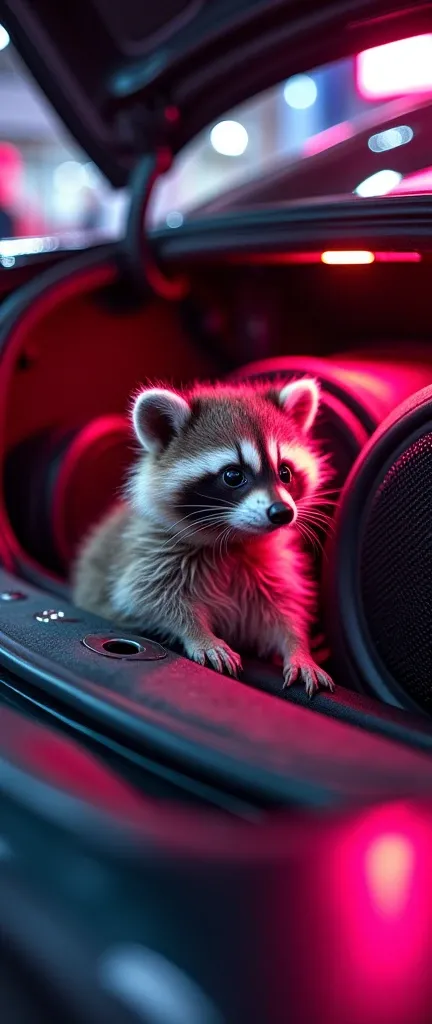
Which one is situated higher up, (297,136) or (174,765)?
(297,136)

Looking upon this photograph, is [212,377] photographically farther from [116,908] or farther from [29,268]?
[116,908]

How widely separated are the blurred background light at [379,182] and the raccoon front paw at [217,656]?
88 centimetres

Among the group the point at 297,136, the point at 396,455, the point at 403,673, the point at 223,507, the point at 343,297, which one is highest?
the point at 297,136

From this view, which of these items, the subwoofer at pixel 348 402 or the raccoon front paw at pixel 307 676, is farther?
the subwoofer at pixel 348 402

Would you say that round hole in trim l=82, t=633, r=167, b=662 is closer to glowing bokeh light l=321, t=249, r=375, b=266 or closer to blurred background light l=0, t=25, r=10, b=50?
glowing bokeh light l=321, t=249, r=375, b=266

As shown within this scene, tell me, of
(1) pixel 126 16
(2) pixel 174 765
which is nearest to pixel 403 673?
(2) pixel 174 765

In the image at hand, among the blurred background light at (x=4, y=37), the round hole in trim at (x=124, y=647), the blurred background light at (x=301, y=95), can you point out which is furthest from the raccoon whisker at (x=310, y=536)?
the blurred background light at (x=301, y=95)

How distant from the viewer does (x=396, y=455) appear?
3.89 ft

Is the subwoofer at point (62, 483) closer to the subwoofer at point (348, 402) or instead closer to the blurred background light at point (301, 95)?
the subwoofer at point (348, 402)

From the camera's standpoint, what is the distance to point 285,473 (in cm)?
143

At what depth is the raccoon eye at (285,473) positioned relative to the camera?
4.67ft

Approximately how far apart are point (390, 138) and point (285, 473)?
100cm

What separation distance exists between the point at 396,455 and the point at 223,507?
0.30m

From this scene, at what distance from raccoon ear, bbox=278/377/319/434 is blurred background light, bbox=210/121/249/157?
12.6 meters
